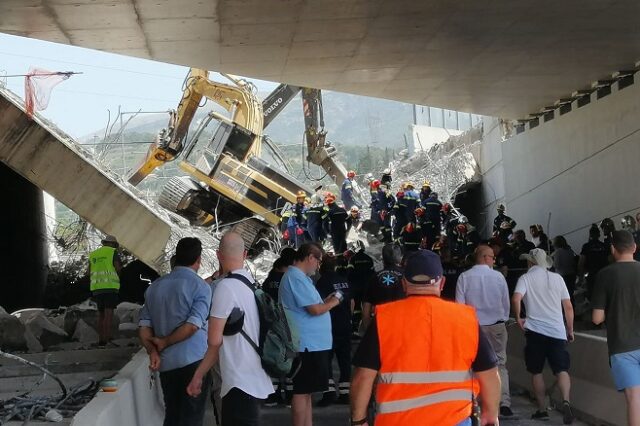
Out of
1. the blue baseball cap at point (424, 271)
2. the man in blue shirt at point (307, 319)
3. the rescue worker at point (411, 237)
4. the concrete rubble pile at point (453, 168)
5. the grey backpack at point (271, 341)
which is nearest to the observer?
the blue baseball cap at point (424, 271)

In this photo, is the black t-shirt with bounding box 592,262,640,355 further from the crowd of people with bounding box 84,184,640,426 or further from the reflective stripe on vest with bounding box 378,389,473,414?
the reflective stripe on vest with bounding box 378,389,473,414

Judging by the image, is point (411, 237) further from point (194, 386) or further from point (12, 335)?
point (194, 386)

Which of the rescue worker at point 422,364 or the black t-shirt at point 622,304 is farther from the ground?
the black t-shirt at point 622,304

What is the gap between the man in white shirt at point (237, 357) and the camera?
21.1 ft

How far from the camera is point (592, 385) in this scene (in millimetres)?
10539

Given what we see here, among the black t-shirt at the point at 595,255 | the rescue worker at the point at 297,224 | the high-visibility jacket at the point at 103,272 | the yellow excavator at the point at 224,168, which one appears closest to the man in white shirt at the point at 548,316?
the black t-shirt at the point at 595,255

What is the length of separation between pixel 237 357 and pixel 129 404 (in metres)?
1.76

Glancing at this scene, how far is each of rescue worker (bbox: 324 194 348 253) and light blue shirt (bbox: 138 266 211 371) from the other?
1816 cm

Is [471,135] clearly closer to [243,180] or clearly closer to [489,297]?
[243,180]

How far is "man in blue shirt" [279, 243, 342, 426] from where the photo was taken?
8.43m

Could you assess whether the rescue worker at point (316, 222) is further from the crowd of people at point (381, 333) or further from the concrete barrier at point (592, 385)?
the concrete barrier at point (592, 385)

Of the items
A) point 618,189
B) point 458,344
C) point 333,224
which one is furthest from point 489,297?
point 333,224

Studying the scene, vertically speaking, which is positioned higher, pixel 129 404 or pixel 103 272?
pixel 103 272

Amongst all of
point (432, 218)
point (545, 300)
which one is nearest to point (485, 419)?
point (545, 300)
